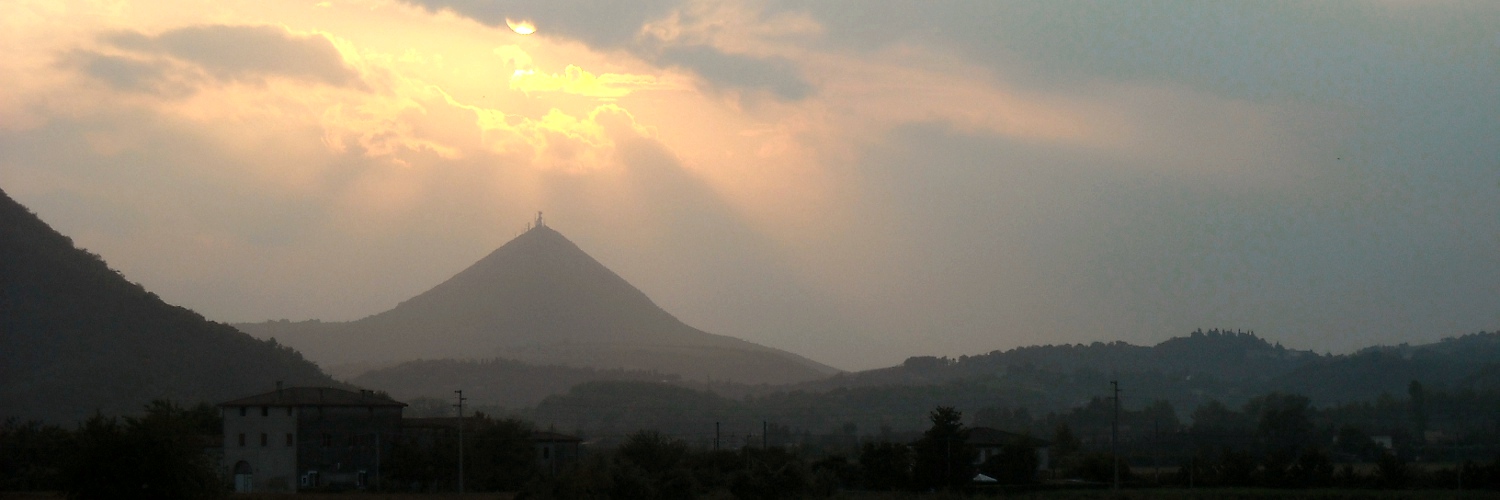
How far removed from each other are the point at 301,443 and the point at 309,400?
7.84ft

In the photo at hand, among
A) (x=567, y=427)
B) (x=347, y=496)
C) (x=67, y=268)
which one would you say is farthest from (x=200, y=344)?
(x=347, y=496)

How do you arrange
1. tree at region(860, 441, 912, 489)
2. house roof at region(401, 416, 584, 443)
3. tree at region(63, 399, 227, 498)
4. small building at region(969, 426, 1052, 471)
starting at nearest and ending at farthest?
tree at region(63, 399, 227, 498)
tree at region(860, 441, 912, 489)
house roof at region(401, 416, 584, 443)
small building at region(969, 426, 1052, 471)

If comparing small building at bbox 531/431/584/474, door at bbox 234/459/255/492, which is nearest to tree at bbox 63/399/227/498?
door at bbox 234/459/255/492

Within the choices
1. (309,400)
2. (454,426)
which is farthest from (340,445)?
(454,426)

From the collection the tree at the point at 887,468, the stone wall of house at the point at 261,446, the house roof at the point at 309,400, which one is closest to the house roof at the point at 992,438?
the tree at the point at 887,468

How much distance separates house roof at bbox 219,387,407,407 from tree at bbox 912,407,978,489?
2501cm

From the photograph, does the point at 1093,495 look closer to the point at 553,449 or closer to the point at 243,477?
the point at 553,449

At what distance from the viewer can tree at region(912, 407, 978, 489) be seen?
2638 inches

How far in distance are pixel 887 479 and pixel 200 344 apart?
73.2m

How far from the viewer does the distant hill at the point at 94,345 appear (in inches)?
4154

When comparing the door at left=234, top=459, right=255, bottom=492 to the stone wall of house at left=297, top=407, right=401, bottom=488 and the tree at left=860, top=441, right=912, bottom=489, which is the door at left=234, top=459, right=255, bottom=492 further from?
the tree at left=860, top=441, right=912, bottom=489

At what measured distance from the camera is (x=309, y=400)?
232 feet

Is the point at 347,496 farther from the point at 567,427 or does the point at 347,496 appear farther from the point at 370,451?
the point at 567,427

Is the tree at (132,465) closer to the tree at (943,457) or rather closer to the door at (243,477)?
the door at (243,477)
